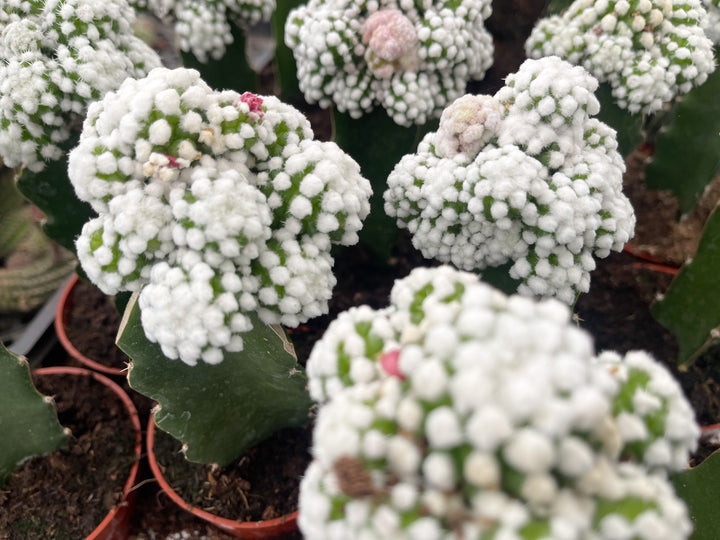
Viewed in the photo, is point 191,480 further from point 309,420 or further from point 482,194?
point 482,194

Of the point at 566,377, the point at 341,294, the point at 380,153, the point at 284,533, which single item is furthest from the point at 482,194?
the point at 284,533

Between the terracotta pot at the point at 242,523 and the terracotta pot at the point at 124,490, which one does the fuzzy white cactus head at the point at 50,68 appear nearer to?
the terracotta pot at the point at 124,490

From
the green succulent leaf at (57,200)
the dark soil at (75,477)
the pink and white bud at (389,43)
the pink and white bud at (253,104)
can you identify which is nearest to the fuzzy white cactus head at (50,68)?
the green succulent leaf at (57,200)

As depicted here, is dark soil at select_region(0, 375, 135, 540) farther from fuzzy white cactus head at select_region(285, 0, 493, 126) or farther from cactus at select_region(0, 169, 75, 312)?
fuzzy white cactus head at select_region(285, 0, 493, 126)

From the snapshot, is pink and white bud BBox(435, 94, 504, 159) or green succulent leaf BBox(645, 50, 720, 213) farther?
green succulent leaf BBox(645, 50, 720, 213)

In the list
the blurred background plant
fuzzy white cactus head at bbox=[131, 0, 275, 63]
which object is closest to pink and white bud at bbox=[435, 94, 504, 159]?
fuzzy white cactus head at bbox=[131, 0, 275, 63]

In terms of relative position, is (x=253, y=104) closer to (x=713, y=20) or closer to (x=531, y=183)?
(x=531, y=183)
